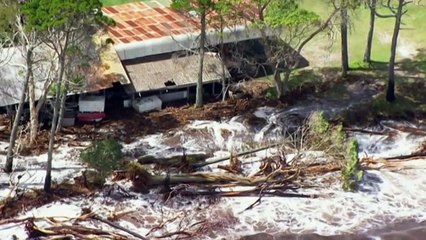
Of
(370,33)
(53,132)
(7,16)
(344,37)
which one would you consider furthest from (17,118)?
(370,33)

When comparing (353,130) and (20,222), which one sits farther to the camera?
(353,130)

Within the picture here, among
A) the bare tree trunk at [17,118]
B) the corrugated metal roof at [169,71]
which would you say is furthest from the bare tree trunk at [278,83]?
the bare tree trunk at [17,118]

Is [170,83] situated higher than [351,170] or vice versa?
[170,83]

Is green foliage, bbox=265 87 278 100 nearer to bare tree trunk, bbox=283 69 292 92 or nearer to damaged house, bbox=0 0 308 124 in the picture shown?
bare tree trunk, bbox=283 69 292 92

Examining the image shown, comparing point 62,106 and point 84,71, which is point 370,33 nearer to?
point 84,71

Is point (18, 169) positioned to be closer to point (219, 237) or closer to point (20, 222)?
point (20, 222)

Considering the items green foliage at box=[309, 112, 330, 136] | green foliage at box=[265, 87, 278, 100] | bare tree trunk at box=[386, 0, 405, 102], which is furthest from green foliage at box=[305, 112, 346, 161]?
bare tree trunk at box=[386, 0, 405, 102]

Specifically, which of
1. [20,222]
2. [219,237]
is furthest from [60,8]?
[219,237]
